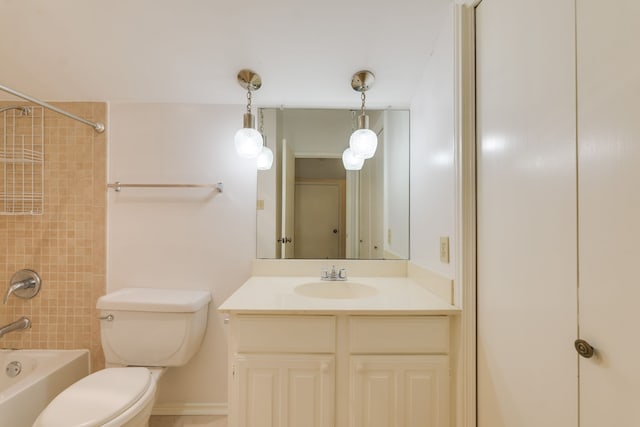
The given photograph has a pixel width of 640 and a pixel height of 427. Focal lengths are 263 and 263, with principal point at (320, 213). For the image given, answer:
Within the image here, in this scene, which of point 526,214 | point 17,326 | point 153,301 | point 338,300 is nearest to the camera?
point 526,214

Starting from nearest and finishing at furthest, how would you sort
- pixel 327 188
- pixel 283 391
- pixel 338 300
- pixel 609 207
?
pixel 609 207, pixel 283 391, pixel 338 300, pixel 327 188

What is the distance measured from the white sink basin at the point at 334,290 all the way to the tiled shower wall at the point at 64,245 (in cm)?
123

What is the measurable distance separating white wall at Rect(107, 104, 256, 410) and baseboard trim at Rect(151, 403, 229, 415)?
3.5 inches

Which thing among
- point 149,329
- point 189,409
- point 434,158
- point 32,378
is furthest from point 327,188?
point 32,378

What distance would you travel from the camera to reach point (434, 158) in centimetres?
118

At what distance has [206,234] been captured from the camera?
155cm

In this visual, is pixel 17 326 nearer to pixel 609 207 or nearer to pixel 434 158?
pixel 434 158

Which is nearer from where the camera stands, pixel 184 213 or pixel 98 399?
pixel 98 399

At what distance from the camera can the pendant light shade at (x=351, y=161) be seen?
1.54 metres

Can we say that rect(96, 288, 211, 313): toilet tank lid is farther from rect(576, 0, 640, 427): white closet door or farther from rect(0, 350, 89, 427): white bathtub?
rect(576, 0, 640, 427): white closet door

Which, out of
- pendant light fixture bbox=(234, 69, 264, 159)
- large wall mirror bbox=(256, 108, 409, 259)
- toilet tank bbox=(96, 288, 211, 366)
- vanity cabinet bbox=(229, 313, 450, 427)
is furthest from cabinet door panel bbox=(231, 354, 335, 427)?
pendant light fixture bbox=(234, 69, 264, 159)

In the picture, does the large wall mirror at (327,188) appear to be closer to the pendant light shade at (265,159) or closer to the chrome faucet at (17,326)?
the pendant light shade at (265,159)

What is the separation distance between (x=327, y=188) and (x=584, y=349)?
4.10 ft

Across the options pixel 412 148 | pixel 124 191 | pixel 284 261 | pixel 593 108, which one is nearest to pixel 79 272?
pixel 124 191
